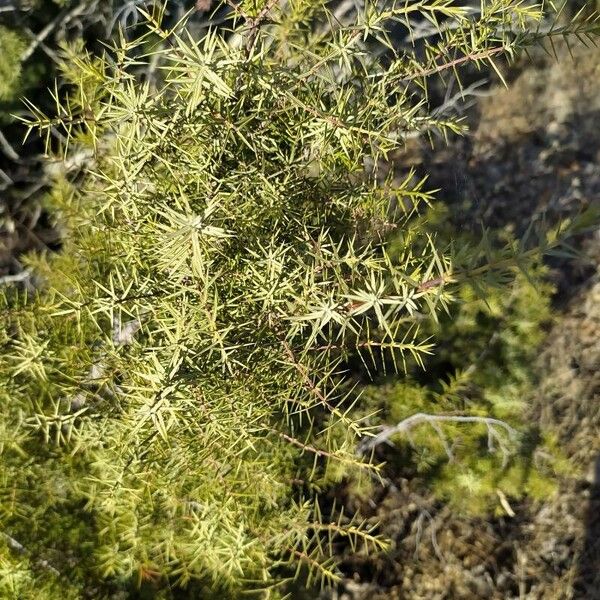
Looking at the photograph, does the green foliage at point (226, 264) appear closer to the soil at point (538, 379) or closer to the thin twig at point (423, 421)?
the thin twig at point (423, 421)

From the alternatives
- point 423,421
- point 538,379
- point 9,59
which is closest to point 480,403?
point 423,421

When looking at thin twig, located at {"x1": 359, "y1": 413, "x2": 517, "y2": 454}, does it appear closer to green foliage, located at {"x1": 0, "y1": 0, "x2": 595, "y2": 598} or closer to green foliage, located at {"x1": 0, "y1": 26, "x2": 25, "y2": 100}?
green foliage, located at {"x1": 0, "y1": 0, "x2": 595, "y2": 598}

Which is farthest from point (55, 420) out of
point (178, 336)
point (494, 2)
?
point (494, 2)

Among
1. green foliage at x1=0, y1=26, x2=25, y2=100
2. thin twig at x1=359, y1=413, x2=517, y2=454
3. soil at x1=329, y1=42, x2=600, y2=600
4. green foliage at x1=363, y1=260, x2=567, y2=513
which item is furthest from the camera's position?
soil at x1=329, y1=42, x2=600, y2=600

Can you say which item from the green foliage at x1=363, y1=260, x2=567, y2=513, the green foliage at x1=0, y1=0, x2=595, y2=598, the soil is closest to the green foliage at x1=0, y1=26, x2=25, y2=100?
the green foliage at x1=0, y1=0, x2=595, y2=598

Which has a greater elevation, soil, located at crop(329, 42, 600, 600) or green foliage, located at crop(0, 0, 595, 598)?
green foliage, located at crop(0, 0, 595, 598)

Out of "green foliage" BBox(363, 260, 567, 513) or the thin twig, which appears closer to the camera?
the thin twig
